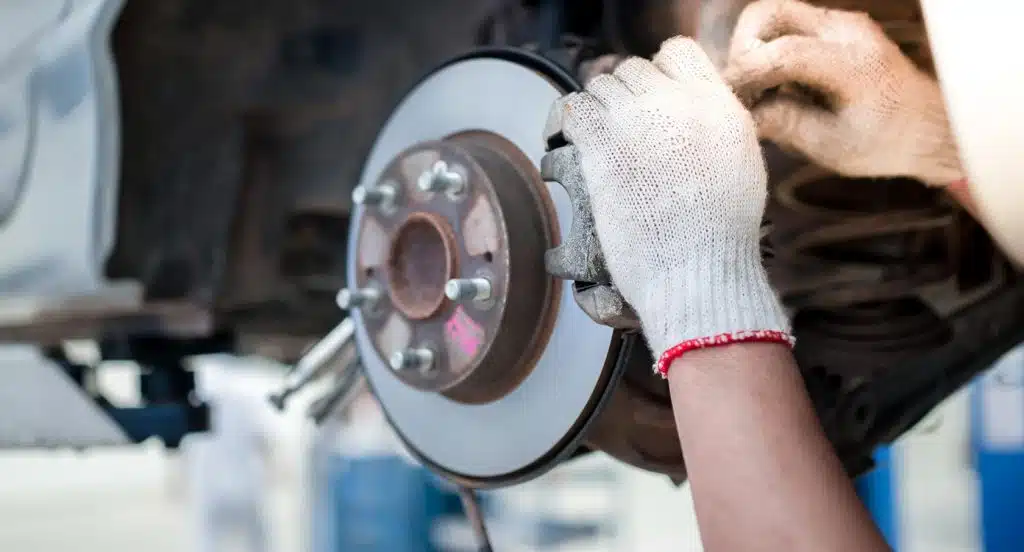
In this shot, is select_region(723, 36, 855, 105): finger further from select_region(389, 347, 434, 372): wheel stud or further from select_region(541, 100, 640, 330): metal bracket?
select_region(389, 347, 434, 372): wheel stud

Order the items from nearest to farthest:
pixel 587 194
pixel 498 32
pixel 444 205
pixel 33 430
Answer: pixel 587 194
pixel 444 205
pixel 498 32
pixel 33 430

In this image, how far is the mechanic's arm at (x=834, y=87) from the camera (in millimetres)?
550

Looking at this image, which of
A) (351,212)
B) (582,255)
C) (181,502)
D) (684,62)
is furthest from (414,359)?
(181,502)

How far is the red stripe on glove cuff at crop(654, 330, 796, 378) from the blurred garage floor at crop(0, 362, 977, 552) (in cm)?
29

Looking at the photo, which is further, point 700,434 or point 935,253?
point 935,253

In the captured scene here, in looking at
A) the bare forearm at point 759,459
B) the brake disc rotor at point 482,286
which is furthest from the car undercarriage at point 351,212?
the bare forearm at point 759,459

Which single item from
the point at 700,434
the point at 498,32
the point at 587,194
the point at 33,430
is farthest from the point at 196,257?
the point at 700,434

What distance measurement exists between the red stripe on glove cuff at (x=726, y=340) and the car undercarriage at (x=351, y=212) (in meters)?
0.11

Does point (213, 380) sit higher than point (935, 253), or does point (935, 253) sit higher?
point (935, 253)

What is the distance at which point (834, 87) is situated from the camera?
555mm

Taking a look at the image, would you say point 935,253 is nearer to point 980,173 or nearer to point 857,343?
point 857,343

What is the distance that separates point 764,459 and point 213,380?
9.33 ft

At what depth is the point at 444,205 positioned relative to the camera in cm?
66

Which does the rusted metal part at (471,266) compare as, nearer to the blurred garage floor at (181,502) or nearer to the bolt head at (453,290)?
the bolt head at (453,290)
